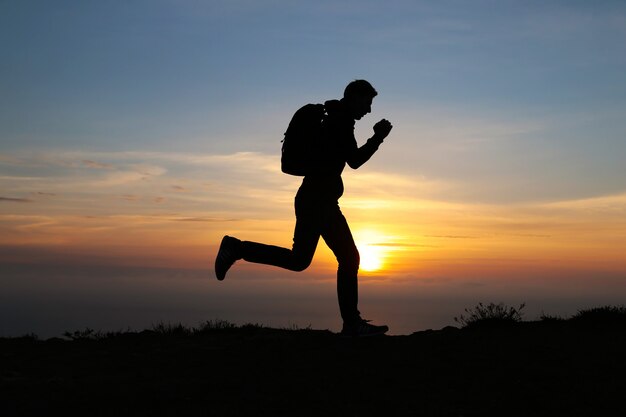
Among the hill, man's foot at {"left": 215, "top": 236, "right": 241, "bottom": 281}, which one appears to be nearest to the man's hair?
man's foot at {"left": 215, "top": 236, "right": 241, "bottom": 281}

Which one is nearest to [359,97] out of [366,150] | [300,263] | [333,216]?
[366,150]

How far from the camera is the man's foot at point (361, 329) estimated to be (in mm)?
7789

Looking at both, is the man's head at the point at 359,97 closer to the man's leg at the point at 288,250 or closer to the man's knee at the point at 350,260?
the man's leg at the point at 288,250

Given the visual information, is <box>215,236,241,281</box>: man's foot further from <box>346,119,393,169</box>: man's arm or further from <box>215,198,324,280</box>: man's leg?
<box>346,119,393,169</box>: man's arm

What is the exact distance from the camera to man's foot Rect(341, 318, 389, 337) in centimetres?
779

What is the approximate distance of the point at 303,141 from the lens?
23.9 feet

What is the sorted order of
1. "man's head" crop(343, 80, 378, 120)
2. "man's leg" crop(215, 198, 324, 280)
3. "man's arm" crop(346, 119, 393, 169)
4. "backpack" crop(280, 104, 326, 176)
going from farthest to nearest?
"man's head" crop(343, 80, 378, 120)
"man's leg" crop(215, 198, 324, 280)
"man's arm" crop(346, 119, 393, 169)
"backpack" crop(280, 104, 326, 176)

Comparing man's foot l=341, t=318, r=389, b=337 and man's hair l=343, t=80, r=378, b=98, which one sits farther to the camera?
man's foot l=341, t=318, r=389, b=337

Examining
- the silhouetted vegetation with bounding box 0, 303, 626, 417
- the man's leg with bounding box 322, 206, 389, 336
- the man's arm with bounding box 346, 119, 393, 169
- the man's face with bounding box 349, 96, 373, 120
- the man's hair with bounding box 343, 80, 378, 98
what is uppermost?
the man's hair with bounding box 343, 80, 378, 98

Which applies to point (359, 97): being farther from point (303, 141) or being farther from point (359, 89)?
point (303, 141)

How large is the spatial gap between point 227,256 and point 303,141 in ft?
5.32

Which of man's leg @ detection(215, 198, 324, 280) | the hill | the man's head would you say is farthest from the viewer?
the man's head

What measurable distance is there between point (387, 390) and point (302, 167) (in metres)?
2.69

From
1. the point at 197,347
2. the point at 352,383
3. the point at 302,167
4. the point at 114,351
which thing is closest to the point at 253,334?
the point at 197,347
